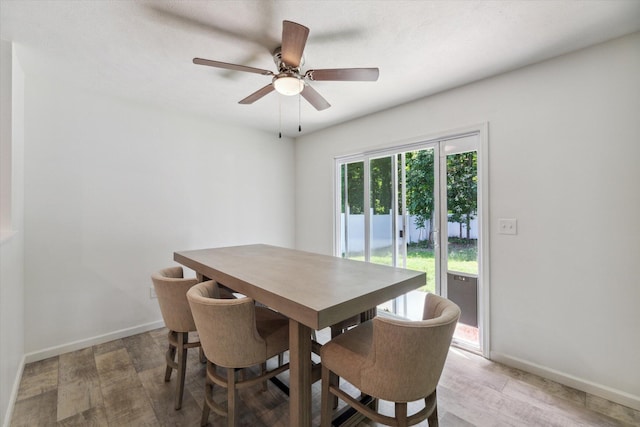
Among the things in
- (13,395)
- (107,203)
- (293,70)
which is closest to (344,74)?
(293,70)

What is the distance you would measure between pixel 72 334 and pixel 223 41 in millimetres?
2862

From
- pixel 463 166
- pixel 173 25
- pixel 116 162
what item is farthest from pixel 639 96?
pixel 116 162

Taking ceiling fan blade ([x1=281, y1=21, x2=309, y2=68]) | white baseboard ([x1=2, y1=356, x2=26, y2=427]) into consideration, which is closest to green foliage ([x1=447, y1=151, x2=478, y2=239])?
ceiling fan blade ([x1=281, y1=21, x2=309, y2=68])

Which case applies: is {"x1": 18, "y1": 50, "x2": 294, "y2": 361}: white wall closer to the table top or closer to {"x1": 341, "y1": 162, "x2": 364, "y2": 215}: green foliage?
the table top

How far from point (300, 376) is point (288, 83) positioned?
1.67 m

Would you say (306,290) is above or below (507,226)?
below

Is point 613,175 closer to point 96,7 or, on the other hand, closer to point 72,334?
point 96,7

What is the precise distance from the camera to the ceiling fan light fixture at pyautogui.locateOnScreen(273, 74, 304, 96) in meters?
1.72

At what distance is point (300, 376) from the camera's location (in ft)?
4.10

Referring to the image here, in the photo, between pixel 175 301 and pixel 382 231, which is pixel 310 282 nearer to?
pixel 175 301

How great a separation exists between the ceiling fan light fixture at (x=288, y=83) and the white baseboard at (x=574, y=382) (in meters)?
2.66

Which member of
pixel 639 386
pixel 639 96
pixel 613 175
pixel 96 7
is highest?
pixel 96 7

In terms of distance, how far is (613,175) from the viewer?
1.82 meters

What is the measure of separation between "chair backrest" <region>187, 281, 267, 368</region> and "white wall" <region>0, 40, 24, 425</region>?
4.12 ft
